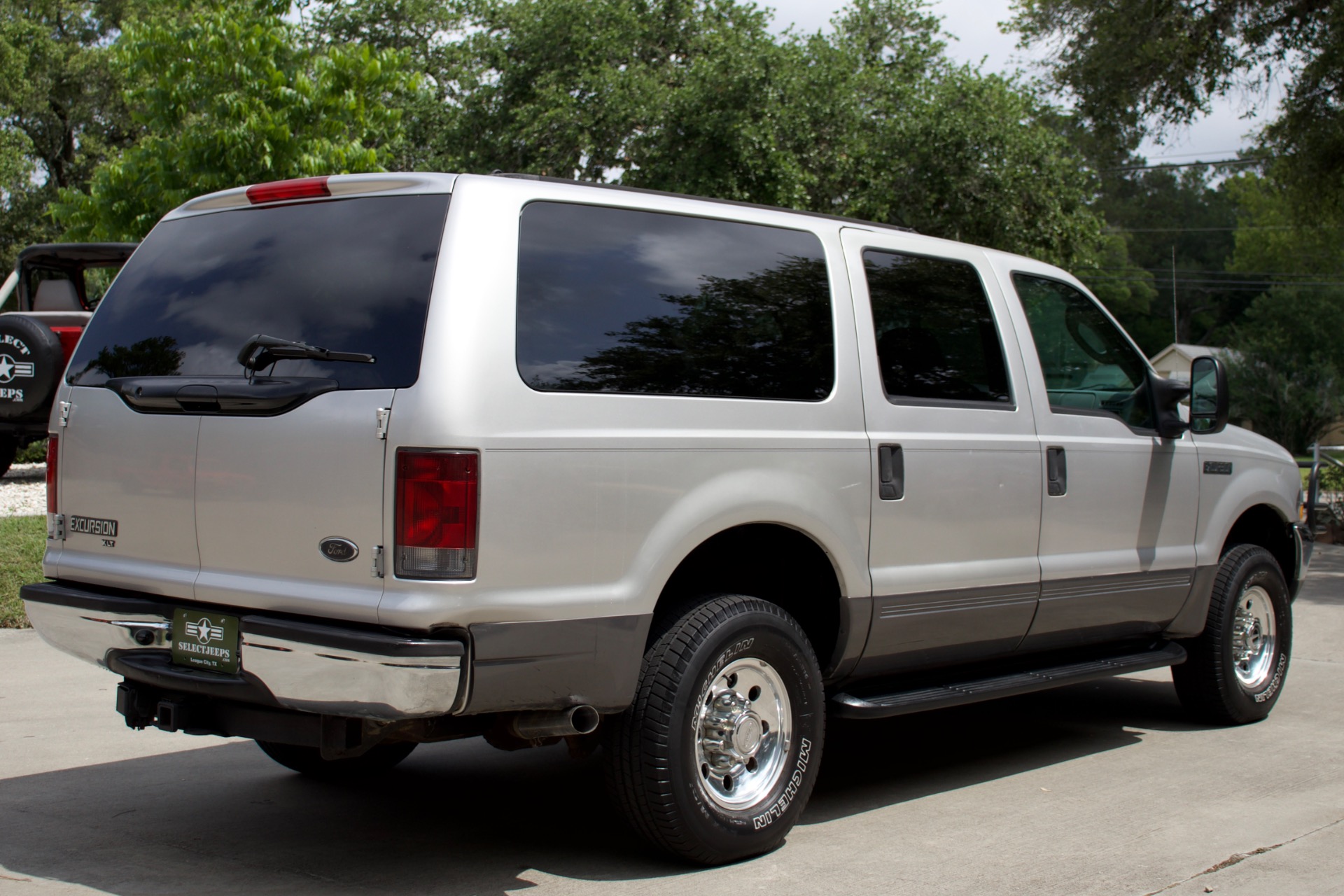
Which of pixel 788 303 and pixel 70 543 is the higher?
pixel 788 303

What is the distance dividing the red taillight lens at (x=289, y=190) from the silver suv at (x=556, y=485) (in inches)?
0.4

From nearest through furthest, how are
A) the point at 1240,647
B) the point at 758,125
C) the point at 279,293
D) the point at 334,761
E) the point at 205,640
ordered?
the point at 205,640, the point at 279,293, the point at 334,761, the point at 1240,647, the point at 758,125

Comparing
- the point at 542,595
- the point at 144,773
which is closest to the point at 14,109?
the point at 144,773

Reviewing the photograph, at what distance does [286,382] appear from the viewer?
12.9 feet

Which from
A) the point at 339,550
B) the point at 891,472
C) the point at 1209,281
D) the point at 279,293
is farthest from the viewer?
the point at 1209,281

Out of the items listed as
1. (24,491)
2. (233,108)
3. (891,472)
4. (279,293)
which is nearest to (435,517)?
(279,293)

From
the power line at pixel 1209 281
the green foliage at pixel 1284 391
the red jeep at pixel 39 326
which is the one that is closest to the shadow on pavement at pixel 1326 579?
the red jeep at pixel 39 326

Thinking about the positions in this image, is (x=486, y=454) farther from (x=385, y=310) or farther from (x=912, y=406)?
(x=912, y=406)

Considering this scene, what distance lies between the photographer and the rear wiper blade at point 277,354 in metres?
3.87

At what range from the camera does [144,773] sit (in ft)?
18.2

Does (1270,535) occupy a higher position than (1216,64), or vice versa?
(1216,64)

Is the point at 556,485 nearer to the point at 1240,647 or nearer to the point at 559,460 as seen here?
the point at 559,460

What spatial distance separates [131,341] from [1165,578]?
441cm

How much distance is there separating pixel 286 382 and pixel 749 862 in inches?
83.4
